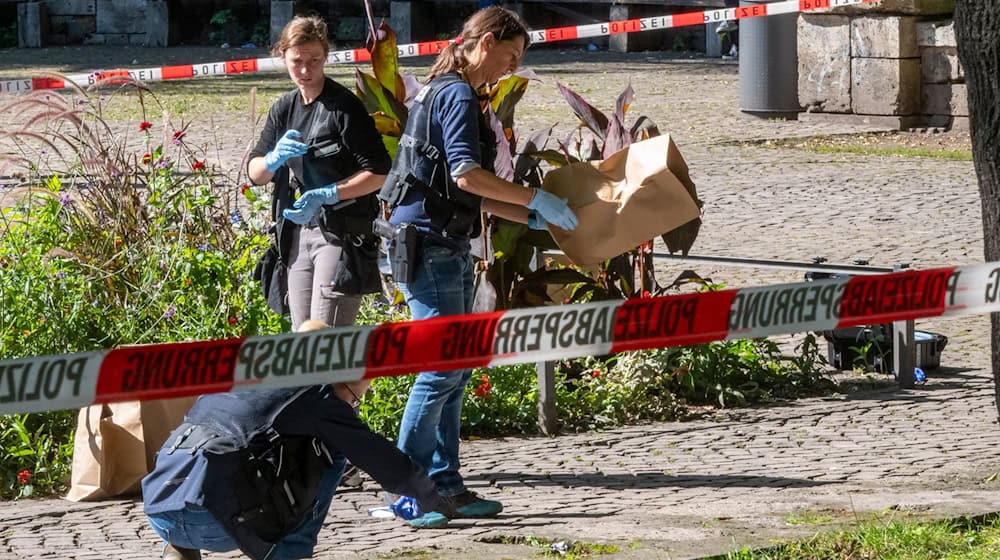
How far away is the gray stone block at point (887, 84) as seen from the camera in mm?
15969

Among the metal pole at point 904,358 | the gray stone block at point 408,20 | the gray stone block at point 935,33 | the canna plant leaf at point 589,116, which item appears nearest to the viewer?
the metal pole at point 904,358

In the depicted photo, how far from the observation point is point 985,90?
15.8 feet

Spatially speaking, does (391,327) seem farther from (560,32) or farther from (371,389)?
(560,32)

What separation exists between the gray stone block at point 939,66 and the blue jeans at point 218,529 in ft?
40.1

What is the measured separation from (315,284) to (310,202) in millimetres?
275

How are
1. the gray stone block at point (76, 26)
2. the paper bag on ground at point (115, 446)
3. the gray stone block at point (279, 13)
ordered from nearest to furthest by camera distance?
the paper bag on ground at point (115, 446), the gray stone block at point (279, 13), the gray stone block at point (76, 26)

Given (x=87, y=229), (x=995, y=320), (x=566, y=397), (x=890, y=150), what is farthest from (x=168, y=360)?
(x=890, y=150)

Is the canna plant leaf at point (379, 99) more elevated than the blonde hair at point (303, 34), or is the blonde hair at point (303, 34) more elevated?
the blonde hair at point (303, 34)

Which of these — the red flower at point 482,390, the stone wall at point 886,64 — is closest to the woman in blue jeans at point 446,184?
the red flower at point 482,390

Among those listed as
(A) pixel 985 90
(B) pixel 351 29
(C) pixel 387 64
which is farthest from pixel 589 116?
(B) pixel 351 29

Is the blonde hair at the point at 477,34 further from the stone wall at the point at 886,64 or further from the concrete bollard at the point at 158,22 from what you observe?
the concrete bollard at the point at 158,22

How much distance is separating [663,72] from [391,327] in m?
17.9

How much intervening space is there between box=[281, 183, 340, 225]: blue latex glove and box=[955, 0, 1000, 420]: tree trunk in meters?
2.04

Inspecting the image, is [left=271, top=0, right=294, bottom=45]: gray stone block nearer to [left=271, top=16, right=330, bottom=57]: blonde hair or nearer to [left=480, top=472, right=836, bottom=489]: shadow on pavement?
[left=271, top=16, right=330, bottom=57]: blonde hair
